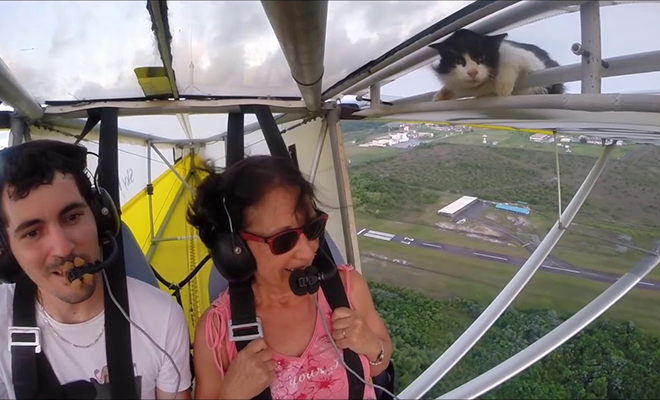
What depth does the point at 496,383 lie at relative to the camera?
204cm

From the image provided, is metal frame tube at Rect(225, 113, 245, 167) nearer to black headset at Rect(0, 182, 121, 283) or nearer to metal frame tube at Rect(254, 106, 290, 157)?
metal frame tube at Rect(254, 106, 290, 157)

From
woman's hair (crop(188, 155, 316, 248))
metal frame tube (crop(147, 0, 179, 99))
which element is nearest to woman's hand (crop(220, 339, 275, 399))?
woman's hair (crop(188, 155, 316, 248))

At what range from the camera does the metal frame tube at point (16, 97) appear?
974 mm

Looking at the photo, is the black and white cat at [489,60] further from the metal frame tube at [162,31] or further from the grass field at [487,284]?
the grass field at [487,284]

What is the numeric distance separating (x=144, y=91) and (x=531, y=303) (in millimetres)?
3204

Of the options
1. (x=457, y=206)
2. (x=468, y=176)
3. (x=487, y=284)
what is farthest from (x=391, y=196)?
(x=487, y=284)

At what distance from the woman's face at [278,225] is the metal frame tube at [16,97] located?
0.62 meters

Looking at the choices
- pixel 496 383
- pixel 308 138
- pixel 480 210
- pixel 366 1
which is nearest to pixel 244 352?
pixel 366 1

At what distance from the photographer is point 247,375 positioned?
2.65 ft

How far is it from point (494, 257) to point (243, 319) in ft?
9.25

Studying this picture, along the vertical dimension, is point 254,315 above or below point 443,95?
below

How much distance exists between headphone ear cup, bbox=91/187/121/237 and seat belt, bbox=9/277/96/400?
0.16 m

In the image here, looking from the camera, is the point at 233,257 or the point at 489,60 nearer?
the point at 233,257

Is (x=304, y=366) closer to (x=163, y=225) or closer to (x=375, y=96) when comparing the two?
(x=375, y=96)
